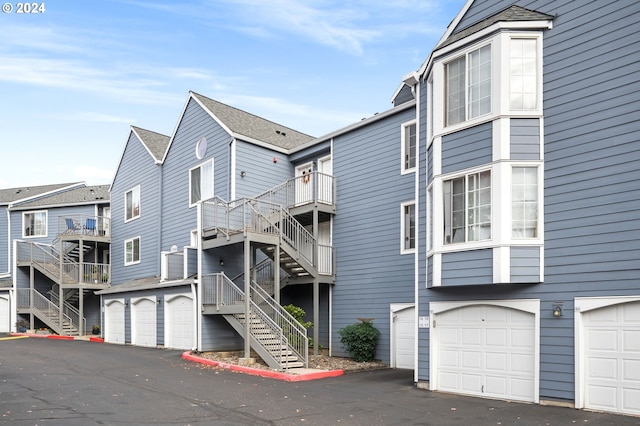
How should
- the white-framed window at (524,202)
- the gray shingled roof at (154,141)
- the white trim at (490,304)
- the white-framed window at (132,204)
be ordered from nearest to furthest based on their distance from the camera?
the white trim at (490,304) < the white-framed window at (524,202) < the gray shingled roof at (154,141) < the white-framed window at (132,204)

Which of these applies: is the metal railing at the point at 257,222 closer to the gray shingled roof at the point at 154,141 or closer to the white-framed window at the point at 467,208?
the white-framed window at the point at 467,208

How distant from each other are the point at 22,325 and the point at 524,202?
90.1 ft

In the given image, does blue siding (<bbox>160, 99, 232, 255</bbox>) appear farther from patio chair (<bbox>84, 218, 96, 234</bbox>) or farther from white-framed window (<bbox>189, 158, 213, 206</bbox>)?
patio chair (<bbox>84, 218, 96, 234</bbox>)

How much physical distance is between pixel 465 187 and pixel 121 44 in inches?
442

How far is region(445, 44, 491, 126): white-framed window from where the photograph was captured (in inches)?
496

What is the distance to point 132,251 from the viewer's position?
28.1 meters

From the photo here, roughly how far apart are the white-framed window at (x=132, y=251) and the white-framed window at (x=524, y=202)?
20.0 metres

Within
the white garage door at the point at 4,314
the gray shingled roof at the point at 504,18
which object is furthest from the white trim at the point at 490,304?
the white garage door at the point at 4,314

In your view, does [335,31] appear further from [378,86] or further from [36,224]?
[36,224]

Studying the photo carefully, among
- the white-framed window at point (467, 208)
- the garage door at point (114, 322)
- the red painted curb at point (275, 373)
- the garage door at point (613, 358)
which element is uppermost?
the white-framed window at point (467, 208)

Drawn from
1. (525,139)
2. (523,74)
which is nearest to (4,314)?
(525,139)

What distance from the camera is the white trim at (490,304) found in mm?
11617

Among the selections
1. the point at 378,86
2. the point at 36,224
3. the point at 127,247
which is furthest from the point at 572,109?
the point at 36,224

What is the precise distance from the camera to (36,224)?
33938 mm
